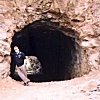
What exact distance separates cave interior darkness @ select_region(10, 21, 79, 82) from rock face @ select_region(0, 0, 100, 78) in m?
0.83

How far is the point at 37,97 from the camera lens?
1004 cm

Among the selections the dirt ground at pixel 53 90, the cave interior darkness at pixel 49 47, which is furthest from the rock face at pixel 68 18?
the dirt ground at pixel 53 90

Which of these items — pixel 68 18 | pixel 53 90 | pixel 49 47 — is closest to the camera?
pixel 53 90

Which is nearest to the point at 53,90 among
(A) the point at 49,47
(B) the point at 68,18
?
(B) the point at 68,18

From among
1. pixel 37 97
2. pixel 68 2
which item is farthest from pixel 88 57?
pixel 37 97

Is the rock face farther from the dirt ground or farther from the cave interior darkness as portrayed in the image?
the dirt ground

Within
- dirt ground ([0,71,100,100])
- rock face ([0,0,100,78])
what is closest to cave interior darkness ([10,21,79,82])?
rock face ([0,0,100,78])

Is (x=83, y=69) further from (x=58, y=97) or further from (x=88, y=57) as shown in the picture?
(x=58, y=97)

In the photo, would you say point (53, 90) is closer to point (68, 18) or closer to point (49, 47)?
point (68, 18)

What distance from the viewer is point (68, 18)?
47.5 ft

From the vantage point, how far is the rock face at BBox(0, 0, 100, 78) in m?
13.7

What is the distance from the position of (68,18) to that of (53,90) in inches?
173

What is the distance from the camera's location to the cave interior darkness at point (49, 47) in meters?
16.4

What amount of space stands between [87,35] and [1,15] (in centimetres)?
368
